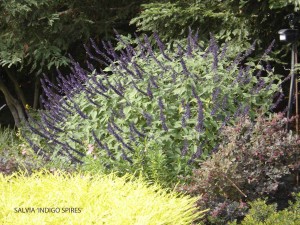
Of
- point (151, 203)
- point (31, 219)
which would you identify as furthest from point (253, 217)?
point (31, 219)

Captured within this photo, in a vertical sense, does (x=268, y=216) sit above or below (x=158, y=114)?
below

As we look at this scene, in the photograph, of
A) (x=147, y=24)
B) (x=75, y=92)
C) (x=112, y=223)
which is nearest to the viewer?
(x=112, y=223)

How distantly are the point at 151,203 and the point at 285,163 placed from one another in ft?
5.46

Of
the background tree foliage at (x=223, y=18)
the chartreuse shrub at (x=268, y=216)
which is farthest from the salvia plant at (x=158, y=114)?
the background tree foliage at (x=223, y=18)

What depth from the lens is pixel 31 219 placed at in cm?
316

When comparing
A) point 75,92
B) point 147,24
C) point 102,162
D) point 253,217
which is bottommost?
point 253,217

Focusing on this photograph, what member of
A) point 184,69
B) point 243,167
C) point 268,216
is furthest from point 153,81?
point 268,216

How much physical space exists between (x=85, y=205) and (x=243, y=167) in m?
1.50

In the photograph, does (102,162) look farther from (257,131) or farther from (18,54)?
(18,54)

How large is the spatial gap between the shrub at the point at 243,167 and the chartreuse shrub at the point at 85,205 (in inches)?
24.4

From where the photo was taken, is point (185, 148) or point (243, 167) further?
point (185, 148)

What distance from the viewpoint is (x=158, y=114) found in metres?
4.79

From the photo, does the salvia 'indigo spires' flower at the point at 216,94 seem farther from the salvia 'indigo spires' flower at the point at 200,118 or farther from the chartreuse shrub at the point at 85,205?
the chartreuse shrub at the point at 85,205

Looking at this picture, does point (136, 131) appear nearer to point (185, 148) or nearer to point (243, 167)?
point (185, 148)
